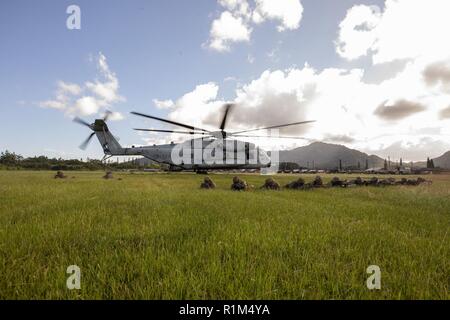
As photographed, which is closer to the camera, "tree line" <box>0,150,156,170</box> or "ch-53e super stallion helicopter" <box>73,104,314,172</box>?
"ch-53e super stallion helicopter" <box>73,104,314,172</box>

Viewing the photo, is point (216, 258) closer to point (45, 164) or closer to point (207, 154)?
point (207, 154)

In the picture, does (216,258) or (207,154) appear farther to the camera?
(207,154)

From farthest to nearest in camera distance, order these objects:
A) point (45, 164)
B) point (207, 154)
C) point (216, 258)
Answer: point (45, 164) < point (207, 154) < point (216, 258)

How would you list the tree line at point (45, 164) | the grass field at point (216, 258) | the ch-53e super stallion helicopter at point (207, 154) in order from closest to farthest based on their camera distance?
the grass field at point (216, 258) → the ch-53e super stallion helicopter at point (207, 154) → the tree line at point (45, 164)

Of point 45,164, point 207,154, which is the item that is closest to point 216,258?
point 207,154

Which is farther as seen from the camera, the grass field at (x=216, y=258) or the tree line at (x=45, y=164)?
the tree line at (x=45, y=164)

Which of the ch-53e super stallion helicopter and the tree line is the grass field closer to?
the ch-53e super stallion helicopter

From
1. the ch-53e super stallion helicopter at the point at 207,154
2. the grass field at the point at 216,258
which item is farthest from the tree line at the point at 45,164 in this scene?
the grass field at the point at 216,258

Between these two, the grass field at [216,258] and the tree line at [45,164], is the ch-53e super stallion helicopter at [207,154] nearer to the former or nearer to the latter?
the grass field at [216,258]

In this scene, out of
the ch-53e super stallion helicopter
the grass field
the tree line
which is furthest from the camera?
the tree line

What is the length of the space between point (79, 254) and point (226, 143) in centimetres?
2490

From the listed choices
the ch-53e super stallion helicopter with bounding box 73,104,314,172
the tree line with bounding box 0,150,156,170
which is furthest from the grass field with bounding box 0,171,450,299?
the tree line with bounding box 0,150,156,170
